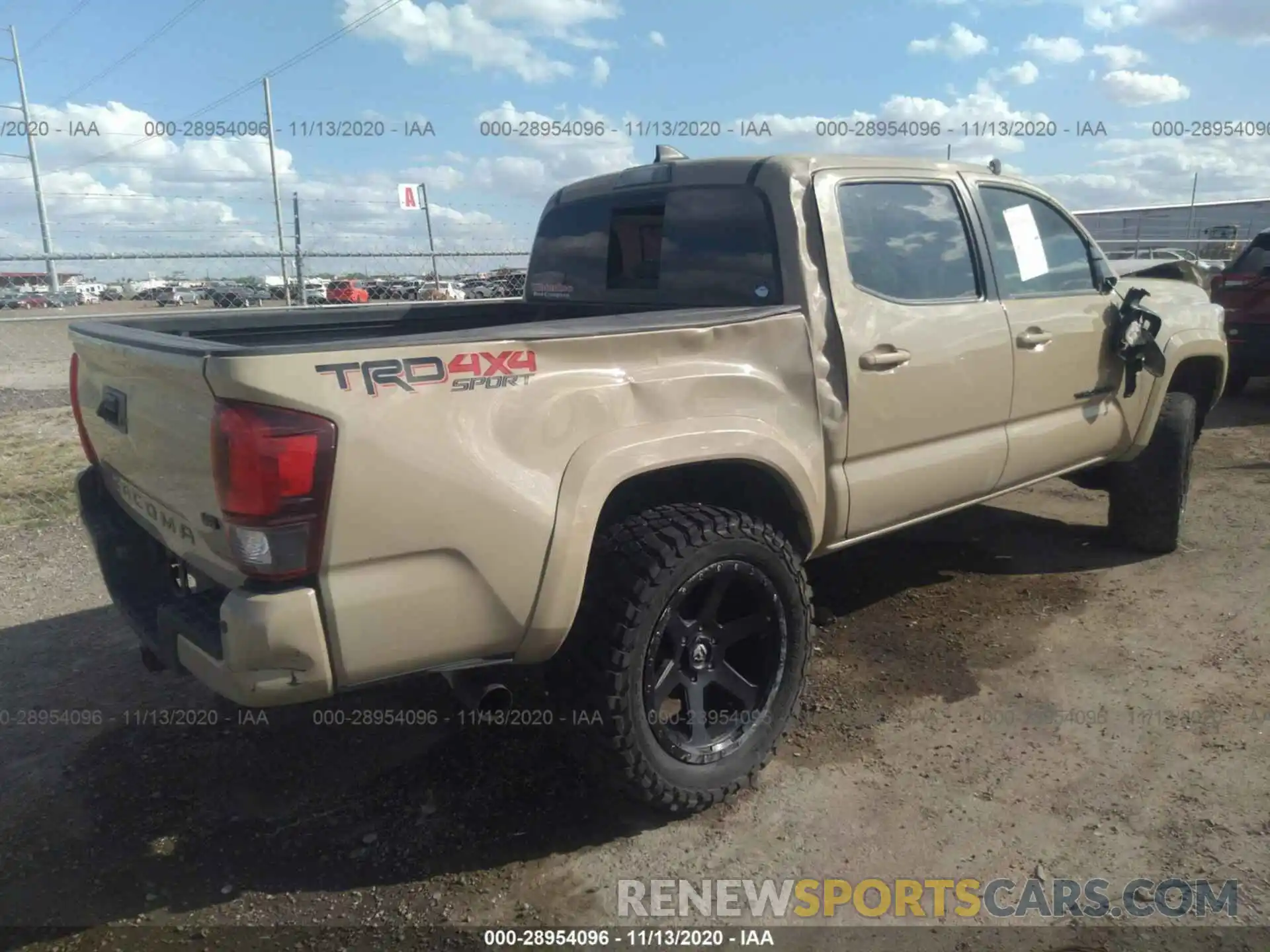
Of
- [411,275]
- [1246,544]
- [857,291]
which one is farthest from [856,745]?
[411,275]

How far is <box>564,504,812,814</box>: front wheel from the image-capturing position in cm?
260

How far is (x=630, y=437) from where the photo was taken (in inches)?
102

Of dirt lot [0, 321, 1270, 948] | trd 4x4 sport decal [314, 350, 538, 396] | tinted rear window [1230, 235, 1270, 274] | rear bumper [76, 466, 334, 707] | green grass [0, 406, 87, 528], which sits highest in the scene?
tinted rear window [1230, 235, 1270, 274]

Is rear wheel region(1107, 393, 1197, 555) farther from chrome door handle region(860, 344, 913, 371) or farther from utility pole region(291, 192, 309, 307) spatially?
utility pole region(291, 192, 309, 307)

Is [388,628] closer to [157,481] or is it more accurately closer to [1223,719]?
[157,481]

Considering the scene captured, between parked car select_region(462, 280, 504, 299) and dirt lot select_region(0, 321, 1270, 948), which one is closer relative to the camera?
dirt lot select_region(0, 321, 1270, 948)

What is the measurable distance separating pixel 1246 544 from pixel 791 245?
3.69 meters

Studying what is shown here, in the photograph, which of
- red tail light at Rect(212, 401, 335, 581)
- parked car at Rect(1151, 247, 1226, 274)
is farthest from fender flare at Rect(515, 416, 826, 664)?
parked car at Rect(1151, 247, 1226, 274)

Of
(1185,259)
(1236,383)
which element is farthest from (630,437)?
(1236,383)

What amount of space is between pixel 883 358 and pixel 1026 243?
1.32m

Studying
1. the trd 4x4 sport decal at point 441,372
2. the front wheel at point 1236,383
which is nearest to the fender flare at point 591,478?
the trd 4x4 sport decal at point 441,372

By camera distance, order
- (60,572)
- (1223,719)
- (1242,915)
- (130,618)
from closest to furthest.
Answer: (1242,915) → (130,618) → (1223,719) → (60,572)

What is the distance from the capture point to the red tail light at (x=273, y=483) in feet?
6.82

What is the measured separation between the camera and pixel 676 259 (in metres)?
3.55
